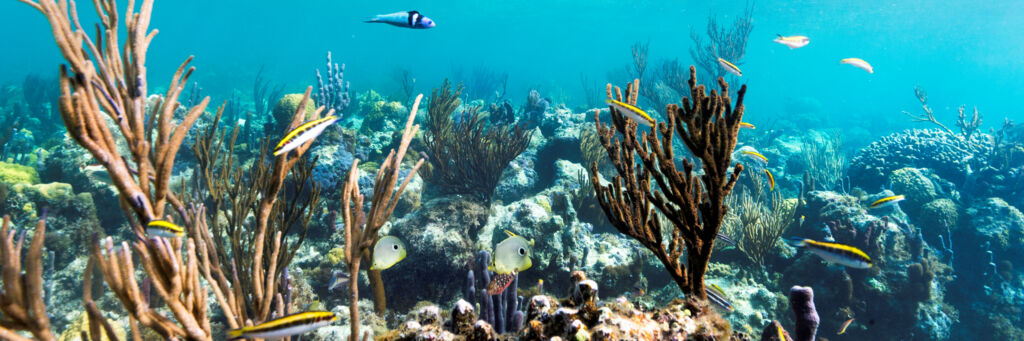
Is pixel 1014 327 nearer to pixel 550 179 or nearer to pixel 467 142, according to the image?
pixel 550 179

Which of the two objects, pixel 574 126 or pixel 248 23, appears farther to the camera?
pixel 248 23

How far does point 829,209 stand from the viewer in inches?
245

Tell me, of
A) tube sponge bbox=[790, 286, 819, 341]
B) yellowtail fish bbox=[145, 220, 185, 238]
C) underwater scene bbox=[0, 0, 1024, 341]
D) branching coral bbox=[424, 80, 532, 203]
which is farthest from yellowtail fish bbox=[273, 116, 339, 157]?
branching coral bbox=[424, 80, 532, 203]

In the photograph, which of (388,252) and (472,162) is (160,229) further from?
(472,162)

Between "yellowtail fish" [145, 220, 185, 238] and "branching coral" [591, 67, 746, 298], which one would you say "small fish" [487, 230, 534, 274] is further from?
"yellowtail fish" [145, 220, 185, 238]

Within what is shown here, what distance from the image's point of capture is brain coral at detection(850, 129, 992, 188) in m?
9.20

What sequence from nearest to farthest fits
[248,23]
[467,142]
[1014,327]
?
[1014,327]
[467,142]
[248,23]

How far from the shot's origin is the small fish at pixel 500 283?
9.58 feet

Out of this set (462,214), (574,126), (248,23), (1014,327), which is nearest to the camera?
(462,214)

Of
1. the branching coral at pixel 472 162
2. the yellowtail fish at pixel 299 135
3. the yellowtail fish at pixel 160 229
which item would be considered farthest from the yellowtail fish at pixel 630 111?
the branching coral at pixel 472 162

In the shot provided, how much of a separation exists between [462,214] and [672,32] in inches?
3658

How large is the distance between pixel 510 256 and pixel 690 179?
1.52 meters

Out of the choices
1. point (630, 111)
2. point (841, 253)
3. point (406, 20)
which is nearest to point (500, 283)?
point (630, 111)

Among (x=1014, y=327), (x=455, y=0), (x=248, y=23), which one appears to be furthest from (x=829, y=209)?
(x=248, y=23)
